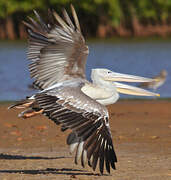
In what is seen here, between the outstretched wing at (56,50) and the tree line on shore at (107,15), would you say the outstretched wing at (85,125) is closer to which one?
the outstretched wing at (56,50)

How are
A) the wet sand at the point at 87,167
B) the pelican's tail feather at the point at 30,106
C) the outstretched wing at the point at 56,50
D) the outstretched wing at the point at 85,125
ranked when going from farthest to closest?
the outstretched wing at the point at 56,50
the pelican's tail feather at the point at 30,106
the wet sand at the point at 87,167
the outstretched wing at the point at 85,125

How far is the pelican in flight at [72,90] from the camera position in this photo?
6379mm

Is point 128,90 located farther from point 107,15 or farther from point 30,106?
point 107,15

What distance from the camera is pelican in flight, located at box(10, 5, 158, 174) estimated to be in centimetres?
638

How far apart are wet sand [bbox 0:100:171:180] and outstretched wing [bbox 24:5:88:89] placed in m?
1.05

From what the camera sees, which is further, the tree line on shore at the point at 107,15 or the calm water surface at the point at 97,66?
the tree line on shore at the point at 107,15

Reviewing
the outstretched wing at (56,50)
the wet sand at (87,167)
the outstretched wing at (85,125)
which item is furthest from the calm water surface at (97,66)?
the outstretched wing at (85,125)

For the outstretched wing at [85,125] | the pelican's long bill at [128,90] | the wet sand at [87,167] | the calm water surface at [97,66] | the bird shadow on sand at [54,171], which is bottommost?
the calm water surface at [97,66]

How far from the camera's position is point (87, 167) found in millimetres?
7410

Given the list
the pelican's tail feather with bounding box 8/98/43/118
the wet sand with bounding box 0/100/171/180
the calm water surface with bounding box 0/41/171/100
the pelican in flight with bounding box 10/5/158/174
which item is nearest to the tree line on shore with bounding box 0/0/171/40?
the calm water surface with bounding box 0/41/171/100

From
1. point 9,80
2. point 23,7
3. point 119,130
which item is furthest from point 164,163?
point 23,7

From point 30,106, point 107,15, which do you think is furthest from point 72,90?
point 107,15

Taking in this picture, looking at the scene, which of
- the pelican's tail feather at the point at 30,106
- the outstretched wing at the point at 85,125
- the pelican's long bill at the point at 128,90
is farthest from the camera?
the pelican's long bill at the point at 128,90

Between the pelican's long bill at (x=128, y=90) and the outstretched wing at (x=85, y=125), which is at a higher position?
the outstretched wing at (x=85, y=125)
